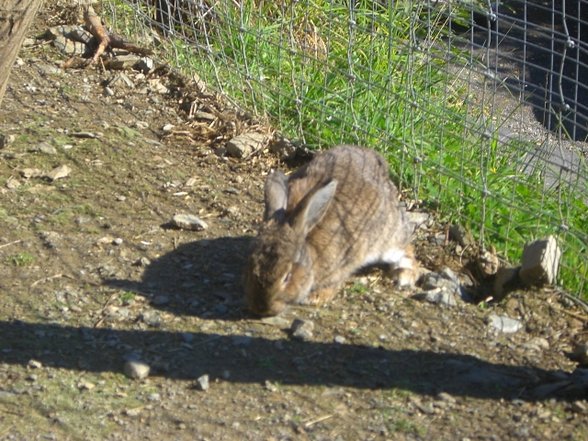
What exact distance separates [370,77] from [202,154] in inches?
40.8

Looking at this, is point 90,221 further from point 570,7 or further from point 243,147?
point 570,7

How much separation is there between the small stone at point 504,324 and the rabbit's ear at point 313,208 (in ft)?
2.81

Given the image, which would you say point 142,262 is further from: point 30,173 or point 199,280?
point 30,173

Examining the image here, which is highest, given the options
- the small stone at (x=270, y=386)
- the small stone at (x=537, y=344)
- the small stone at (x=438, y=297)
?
the small stone at (x=537, y=344)

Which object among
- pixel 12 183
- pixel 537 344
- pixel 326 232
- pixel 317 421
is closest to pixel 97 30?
pixel 12 183

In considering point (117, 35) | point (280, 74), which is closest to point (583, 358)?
point (280, 74)

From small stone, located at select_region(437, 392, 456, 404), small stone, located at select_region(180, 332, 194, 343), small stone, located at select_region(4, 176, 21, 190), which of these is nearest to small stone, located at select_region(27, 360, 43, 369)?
small stone, located at select_region(180, 332, 194, 343)

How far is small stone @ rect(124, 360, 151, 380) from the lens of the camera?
13.6ft

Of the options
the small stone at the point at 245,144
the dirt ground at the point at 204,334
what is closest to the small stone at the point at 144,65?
the dirt ground at the point at 204,334

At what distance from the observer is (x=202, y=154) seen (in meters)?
6.18

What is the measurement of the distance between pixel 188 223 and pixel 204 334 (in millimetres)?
947

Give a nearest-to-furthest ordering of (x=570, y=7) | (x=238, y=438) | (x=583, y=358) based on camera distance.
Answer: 1. (x=238, y=438)
2. (x=583, y=358)
3. (x=570, y=7)

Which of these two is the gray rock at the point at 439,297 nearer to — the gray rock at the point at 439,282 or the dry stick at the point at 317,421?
the gray rock at the point at 439,282

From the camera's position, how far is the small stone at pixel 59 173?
5.67m
